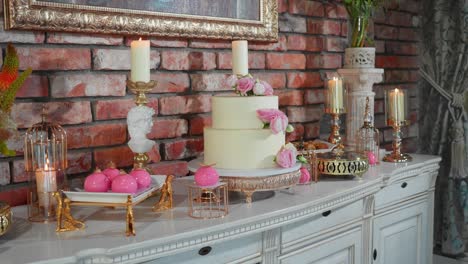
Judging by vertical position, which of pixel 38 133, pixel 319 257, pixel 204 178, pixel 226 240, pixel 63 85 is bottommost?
pixel 319 257

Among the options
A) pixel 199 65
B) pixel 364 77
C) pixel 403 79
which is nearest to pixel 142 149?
pixel 199 65

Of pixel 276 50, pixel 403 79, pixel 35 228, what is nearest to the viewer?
pixel 35 228

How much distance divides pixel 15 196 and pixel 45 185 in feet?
0.67

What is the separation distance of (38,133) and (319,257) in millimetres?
824

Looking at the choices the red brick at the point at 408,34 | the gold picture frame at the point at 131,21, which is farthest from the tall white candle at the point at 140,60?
the red brick at the point at 408,34

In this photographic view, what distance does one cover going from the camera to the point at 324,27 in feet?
7.47

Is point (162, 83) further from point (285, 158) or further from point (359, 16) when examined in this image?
point (359, 16)

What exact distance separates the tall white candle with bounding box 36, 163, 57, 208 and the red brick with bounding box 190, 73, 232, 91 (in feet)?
2.20

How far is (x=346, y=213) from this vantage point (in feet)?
5.29

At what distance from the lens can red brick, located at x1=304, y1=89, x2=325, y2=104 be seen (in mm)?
2227

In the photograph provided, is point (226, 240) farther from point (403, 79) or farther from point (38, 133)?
point (403, 79)

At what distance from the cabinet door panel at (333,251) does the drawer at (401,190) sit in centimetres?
20

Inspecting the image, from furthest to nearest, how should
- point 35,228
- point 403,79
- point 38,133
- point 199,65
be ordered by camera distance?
point 403,79
point 199,65
point 38,133
point 35,228

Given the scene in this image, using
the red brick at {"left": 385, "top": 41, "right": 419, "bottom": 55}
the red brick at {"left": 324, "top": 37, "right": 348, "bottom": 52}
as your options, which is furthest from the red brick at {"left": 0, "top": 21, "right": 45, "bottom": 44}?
the red brick at {"left": 385, "top": 41, "right": 419, "bottom": 55}
